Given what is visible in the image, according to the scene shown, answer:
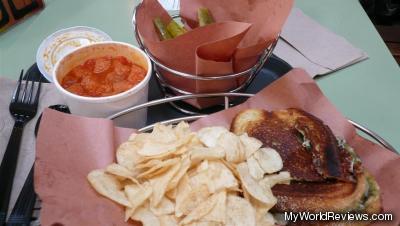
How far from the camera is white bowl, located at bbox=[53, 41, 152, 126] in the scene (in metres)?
0.84

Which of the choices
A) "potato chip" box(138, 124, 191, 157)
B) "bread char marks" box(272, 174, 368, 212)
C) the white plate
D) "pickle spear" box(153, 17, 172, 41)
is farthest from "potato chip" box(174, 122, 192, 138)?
the white plate

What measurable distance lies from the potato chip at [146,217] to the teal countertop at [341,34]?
63 centimetres

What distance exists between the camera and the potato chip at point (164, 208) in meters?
0.69

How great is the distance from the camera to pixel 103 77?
926 millimetres

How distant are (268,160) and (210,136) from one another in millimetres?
126

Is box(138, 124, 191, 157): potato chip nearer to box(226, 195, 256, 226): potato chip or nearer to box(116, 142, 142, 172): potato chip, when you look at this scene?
box(116, 142, 142, 172): potato chip

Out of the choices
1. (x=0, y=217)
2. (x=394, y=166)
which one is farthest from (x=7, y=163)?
(x=394, y=166)

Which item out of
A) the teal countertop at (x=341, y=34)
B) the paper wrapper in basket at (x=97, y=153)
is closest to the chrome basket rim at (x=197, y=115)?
the paper wrapper in basket at (x=97, y=153)

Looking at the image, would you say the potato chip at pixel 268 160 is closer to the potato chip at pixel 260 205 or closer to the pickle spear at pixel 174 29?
the potato chip at pixel 260 205

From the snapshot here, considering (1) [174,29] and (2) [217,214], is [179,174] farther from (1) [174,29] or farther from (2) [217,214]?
(1) [174,29]

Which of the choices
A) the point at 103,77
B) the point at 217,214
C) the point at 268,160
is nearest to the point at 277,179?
the point at 268,160

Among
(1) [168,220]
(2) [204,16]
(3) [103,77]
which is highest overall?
(2) [204,16]

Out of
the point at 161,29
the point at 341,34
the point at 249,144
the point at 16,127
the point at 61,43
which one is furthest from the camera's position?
Result: the point at 341,34

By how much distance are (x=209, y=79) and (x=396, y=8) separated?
6.62 ft
